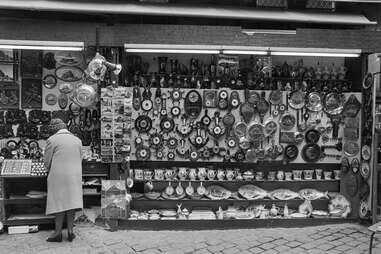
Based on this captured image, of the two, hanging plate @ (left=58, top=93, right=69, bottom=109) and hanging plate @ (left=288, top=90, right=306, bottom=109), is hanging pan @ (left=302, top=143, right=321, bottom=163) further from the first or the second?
hanging plate @ (left=58, top=93, right=69, bottom=109)

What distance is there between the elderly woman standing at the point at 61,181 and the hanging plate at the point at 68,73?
4.18 ft

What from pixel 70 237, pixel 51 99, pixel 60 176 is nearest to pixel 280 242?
pixel 70 237

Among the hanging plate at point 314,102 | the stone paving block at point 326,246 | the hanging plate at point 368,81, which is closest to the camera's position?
the stone paving block at point 326,246

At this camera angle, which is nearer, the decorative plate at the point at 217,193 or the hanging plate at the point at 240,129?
the decorative plate at the point at 217,193

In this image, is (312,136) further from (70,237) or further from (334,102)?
(70,237)

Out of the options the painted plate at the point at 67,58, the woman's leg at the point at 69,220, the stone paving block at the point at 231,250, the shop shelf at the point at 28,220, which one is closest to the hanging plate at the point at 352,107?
the stone paving block at the point at 231,250

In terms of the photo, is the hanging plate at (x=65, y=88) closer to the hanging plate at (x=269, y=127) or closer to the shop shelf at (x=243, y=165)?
the shop shelf at (x=243, y=165)

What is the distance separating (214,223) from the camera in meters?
5.78

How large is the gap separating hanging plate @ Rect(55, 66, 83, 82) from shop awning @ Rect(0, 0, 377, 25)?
1.03m

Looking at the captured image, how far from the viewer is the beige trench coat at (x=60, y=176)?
16.5 ft

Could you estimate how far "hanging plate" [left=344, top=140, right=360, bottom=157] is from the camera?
6.23 meters

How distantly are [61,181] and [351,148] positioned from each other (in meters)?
4.67

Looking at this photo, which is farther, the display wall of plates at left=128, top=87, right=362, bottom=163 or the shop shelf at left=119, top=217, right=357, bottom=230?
the display wall of plates at left=128, top=87, right=362, bottom=163

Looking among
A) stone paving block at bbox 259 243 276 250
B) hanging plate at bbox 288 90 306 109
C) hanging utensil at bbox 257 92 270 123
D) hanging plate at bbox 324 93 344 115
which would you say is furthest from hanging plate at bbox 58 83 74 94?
hanging plate at bbox 324 93 344 115
